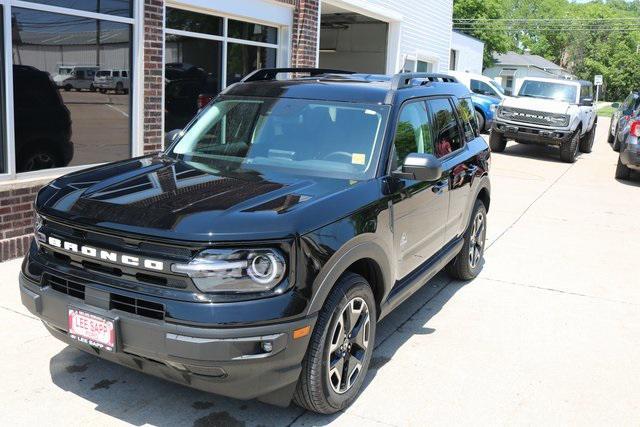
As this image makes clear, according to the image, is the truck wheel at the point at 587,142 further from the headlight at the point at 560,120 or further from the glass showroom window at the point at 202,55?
the glass showroom window at the point at 202,55

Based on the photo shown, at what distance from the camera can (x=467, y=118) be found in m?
5.80

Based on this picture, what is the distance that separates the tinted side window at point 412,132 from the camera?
4191 mm

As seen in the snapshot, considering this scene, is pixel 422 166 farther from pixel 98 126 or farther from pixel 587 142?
pixel 587 142

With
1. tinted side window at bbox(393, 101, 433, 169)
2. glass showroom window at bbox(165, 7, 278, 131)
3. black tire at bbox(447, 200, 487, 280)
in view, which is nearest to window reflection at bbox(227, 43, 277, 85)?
glass showroom window at bbox(165, 7, 278, 131)

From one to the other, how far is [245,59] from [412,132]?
6.25m

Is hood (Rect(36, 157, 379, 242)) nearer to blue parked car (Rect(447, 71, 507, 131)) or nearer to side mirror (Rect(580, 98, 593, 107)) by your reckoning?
side mirror (Rect(580, 98, 593, 107))

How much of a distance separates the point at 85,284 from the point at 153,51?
5.18m

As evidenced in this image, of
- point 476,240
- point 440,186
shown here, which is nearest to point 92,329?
point 440,186

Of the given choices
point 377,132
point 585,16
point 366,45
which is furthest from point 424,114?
point 585,16

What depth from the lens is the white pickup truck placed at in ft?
50.6

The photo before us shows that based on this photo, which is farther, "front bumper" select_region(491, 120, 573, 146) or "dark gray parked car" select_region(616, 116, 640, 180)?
"front bumper" select_region(491, 120, 573, 146)

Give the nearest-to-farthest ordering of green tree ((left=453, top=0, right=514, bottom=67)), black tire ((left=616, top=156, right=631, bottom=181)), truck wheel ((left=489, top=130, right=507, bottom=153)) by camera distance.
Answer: black tire ((left=616, top=156, right=631, bottom=181))
truck wheel ((left=489, top=130, right=507, bottom=153))
green tree ((left=453, top=0, right=514, bottom=67))

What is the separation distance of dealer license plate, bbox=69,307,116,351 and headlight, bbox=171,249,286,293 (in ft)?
1.44

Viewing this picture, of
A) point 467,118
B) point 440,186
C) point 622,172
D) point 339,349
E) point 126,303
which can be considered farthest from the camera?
point 622,172
